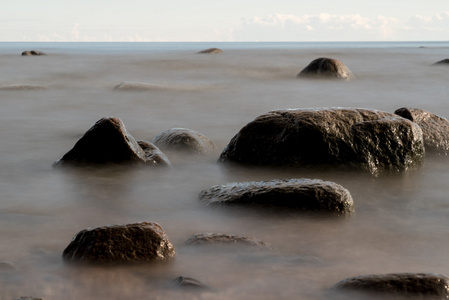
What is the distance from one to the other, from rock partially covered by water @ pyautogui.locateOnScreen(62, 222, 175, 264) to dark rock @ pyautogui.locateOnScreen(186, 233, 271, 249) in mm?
263

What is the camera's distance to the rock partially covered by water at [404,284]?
8.13 feet

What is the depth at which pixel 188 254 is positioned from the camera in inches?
117

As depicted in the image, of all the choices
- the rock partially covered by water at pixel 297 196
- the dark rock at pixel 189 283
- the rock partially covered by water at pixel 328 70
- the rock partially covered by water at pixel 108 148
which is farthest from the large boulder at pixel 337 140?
the rock partially covered by water at pixel 328 70

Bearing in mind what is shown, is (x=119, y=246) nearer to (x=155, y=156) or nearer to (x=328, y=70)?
(x=155, y=156)

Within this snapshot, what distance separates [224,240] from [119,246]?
547mm

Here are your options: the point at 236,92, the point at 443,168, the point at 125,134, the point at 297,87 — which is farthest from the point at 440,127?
the point at 297,87

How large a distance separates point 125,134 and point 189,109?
4.03m

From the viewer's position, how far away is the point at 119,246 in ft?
9.16

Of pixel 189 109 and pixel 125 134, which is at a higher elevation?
pixel 125 134

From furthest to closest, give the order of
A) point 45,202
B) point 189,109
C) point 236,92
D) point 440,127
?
point 236,92, point 189,109, point 440,127, point 45,202

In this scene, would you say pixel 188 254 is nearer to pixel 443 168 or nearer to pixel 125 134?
pixel 125 134

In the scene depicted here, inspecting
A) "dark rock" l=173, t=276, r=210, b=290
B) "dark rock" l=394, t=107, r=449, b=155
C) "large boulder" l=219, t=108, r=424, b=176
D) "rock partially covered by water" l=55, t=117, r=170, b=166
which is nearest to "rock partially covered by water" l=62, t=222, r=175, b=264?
"dark rock" l=173, t=276, r=210, b=290

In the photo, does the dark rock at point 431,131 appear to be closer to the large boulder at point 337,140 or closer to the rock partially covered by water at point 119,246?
the large boulder at point 337,140

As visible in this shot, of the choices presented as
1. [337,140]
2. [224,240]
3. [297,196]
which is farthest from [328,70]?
[224,240]
